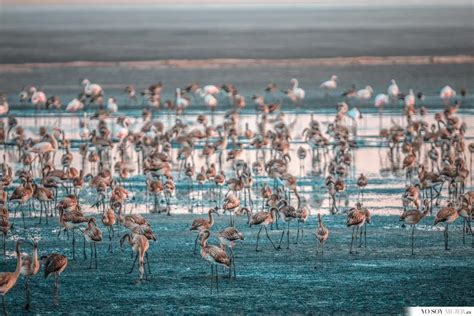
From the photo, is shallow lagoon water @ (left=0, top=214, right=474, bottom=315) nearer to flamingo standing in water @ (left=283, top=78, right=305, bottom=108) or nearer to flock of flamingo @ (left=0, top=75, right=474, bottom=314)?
flock of flamingo @ (left=0, top=75, right=474, bottom=314)

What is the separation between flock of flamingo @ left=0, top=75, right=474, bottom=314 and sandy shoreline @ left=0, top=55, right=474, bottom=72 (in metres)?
15.6

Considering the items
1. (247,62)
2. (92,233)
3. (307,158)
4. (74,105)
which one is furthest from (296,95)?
(92,233)

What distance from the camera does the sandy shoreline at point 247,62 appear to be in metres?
44.8

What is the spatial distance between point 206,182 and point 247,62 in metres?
26.1

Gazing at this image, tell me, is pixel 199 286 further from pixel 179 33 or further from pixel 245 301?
pixel 179 33

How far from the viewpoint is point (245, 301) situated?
12.2 meters

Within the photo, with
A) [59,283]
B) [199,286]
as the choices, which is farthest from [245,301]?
[59,283]

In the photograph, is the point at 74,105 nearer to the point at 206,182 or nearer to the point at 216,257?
the point at 206,182

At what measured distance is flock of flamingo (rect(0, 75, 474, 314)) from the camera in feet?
46.5

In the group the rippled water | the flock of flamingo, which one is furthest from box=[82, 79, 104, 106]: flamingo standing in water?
the flock of flamingo

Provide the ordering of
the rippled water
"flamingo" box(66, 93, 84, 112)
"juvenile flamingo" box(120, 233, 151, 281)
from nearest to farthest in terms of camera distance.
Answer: "juvenile flamingo" box(120, 233, 151, 281) → the rippled water → "flamingo" box(66, 93, 84, 112)

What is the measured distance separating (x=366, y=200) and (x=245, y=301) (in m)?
6.64

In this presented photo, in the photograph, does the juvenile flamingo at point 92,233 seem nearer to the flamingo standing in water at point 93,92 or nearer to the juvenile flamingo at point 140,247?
the juvenile flamingo at point 140,247

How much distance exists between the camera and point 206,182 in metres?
20.3
